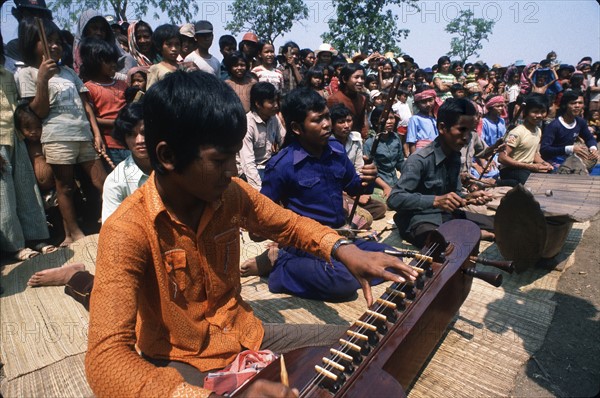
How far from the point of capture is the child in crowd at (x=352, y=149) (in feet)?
16.1

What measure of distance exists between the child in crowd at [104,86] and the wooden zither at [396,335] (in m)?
3.69


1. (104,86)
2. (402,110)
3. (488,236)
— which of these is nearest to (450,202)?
(488,236)

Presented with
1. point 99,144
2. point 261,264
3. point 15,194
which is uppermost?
point 99,144

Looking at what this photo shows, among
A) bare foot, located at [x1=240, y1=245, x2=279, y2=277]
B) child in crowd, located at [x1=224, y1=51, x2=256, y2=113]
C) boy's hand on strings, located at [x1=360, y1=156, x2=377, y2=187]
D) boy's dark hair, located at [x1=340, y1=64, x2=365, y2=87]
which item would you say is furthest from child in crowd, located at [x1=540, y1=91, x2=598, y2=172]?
bare foot, located at [x1=240, y1=245, x2=279, y2=277]

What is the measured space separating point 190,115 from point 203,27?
518 centimetres

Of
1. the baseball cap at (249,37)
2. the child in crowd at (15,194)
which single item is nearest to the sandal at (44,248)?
the child in crowd at (15,194)

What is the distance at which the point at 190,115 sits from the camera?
1300mm

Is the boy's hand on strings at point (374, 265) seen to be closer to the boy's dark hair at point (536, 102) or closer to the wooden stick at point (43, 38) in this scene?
the wooden stick at point (43, 38)

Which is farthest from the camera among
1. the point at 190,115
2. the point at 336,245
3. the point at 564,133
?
the point at 564,133

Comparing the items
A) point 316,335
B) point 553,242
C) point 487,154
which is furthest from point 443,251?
point 487,154

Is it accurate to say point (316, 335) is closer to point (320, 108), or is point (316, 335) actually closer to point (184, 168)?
point (184, 168)

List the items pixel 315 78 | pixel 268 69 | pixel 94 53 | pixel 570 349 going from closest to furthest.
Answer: pixel 570 349 < pixel 94 53 < pixel 315 78 < pixel 268 69

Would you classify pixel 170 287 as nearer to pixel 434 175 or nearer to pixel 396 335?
pixel 396 335

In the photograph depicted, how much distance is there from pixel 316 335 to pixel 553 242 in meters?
3.03
